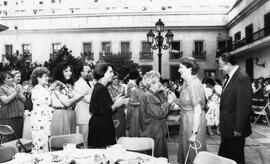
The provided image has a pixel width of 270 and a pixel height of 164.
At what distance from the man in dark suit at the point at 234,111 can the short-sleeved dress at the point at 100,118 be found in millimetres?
1522

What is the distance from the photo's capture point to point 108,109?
4.35 meters

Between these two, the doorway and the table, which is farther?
the doorway

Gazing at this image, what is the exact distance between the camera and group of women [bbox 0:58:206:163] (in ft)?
14.4

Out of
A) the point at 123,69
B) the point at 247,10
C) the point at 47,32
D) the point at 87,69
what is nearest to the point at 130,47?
the point at 123,69

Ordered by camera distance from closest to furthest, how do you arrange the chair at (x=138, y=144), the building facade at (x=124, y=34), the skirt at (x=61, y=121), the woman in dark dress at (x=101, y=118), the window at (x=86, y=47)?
the woman in dark dress at (x=101, y=118), the chair at (x=138, y=144), the skirt at (x=61, y=121), the building facade at (x=124, y=34), the window at (x=86, y=47)

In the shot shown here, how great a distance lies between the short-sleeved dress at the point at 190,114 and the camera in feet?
15.0

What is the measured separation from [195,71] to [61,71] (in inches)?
85.6

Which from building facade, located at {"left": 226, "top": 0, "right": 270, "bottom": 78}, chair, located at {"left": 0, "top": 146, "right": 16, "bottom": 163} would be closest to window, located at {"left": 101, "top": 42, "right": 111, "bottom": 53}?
building facade, located at {"left": 226, "top": 0, "right": 270, "bottom": 78}

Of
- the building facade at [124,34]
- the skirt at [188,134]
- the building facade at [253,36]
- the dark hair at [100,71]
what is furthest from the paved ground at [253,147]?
the building facade at [124,34]

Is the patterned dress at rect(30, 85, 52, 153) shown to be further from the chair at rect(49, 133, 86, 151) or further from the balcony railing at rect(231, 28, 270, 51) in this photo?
the balcony railing at rect(231, 28, 270, 51)

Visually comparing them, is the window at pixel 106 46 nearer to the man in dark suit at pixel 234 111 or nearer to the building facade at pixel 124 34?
the building facade at pixel 124 34

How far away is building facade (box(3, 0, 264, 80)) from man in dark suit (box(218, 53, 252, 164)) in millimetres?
27471

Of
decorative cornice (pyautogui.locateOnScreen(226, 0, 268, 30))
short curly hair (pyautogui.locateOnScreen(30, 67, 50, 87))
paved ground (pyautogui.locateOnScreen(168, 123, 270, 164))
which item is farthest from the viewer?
decorative cornice (pyautogui.locateOnScreen(226, 0, 268, 30))

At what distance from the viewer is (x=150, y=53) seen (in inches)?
1304
